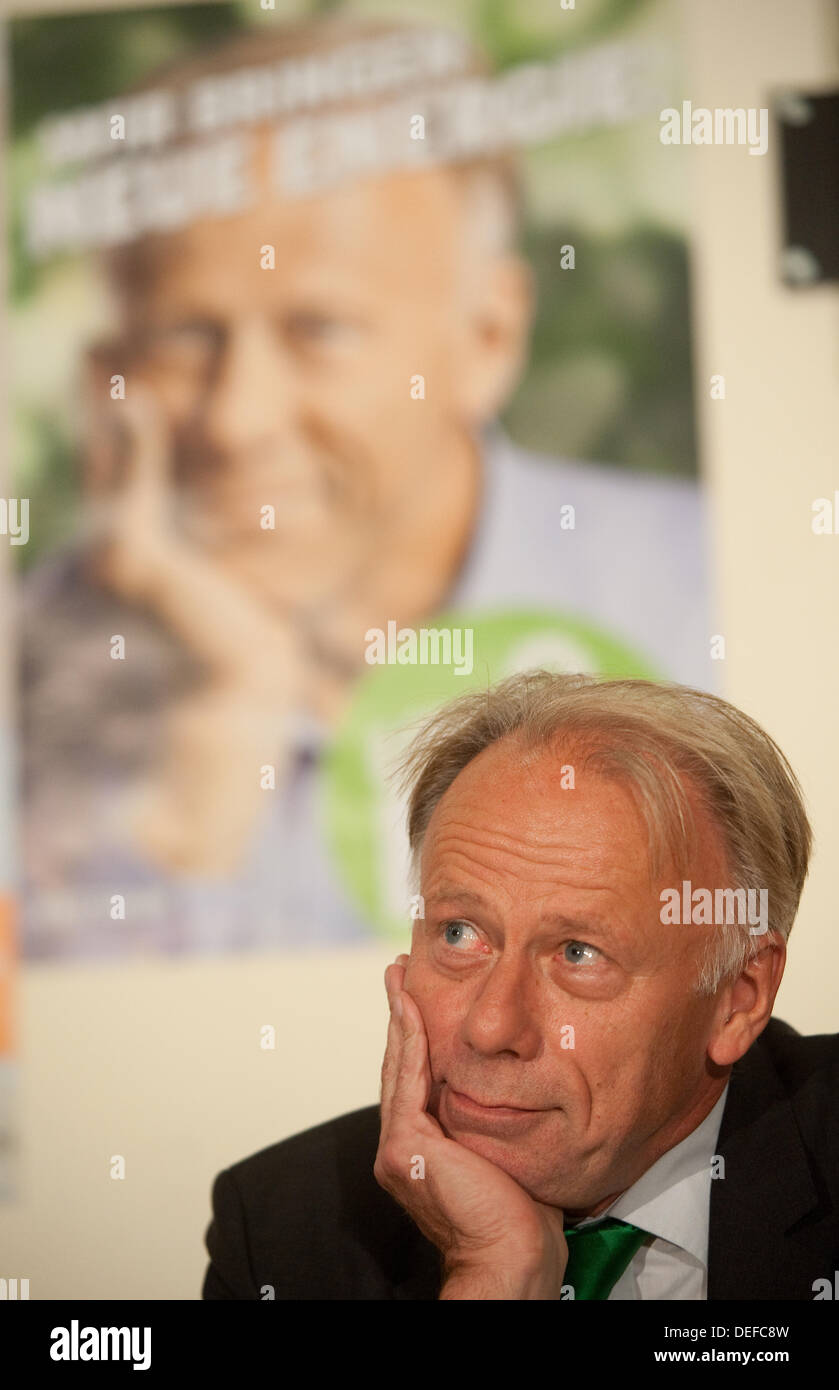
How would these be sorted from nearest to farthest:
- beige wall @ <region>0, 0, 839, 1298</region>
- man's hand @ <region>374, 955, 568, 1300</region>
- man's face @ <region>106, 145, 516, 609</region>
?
man's hand @ <region>374, 955, 568, 1300</region> → beige wall @ <region>0, 0, 839, 1298</region> → man's face @ <region>106, 145, 516, 609</region>

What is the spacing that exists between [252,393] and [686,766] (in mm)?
1684

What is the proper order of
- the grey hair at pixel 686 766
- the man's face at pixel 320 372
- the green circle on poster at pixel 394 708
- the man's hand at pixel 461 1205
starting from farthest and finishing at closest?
the man's face at pixel 320 372
the green circle on poster at pixel 394 708
the grey hair at pixel 686 766
the man's hand at pixel 461 1205

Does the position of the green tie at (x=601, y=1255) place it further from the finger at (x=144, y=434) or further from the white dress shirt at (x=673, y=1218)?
the finger at (x=144, y=434)

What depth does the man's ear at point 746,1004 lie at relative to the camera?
5.32 ft

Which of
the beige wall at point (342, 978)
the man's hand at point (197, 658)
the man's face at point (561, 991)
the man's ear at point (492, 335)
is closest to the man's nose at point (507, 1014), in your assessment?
the man's face at point (561, 991)

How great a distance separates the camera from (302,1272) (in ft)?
5.66

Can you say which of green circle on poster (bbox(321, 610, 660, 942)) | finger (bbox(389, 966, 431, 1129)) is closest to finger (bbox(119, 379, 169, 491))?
green circle on poster (bbox(321, 610, 660, 942))

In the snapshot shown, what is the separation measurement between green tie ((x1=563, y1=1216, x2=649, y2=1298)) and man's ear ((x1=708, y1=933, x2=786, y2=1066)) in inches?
9.2

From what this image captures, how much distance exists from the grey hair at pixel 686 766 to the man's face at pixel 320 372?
125cm

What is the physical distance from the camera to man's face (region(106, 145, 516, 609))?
2.90 meters

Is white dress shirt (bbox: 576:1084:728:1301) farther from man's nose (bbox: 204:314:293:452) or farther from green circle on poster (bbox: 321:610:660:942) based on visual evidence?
man's nose (bbox: 204:314:293:452)

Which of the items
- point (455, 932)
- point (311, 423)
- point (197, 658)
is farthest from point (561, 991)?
point (311, 423)

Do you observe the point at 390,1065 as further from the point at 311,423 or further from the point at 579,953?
the point at 311,423
